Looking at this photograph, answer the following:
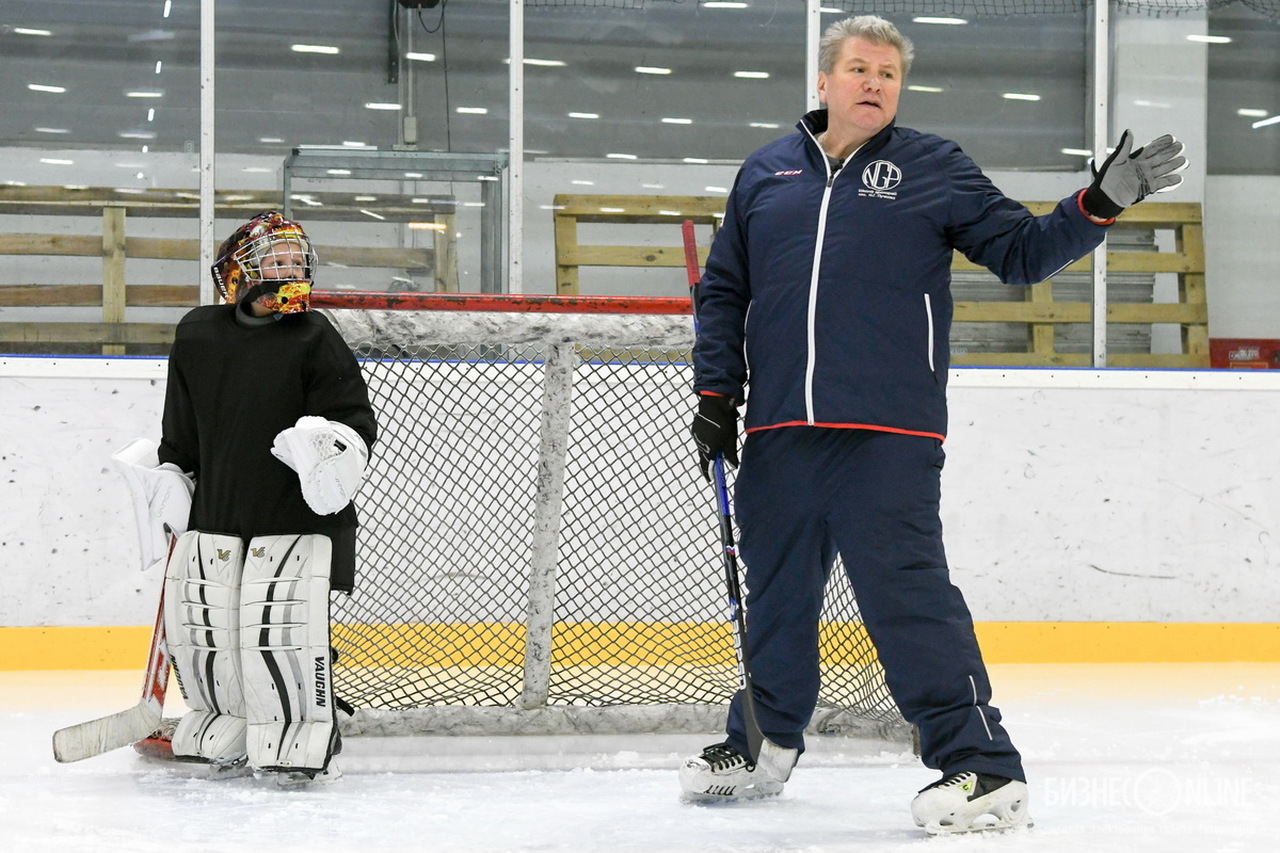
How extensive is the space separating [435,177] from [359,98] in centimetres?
43

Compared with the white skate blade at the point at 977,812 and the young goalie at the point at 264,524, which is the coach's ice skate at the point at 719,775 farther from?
the young goalie at the point at 264,524

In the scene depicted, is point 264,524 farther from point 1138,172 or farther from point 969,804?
point 1138,172

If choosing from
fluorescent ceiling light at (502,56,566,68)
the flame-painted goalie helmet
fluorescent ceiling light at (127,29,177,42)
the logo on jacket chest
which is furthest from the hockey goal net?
fluorescent ceiling light at (127,29,177,42)

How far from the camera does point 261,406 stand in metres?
2.43

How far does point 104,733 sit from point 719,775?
3.61 ft

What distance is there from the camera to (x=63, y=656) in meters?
3.94

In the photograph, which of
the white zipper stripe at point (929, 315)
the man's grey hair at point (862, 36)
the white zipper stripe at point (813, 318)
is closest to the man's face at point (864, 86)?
the man's grey hair at point (862, 36)

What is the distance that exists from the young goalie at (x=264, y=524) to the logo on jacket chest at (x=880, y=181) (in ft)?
3.09

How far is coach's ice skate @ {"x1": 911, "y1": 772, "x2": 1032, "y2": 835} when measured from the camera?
81.1 inches

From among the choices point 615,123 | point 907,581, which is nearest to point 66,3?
point 615,123

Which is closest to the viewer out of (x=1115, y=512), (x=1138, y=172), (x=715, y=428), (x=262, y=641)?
(x=1138, y=172)

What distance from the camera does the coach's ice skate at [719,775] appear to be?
2316 millimetres


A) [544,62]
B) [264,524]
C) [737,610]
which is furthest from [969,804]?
[544,62]

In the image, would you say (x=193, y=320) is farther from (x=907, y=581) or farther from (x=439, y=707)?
(x=907, y=581)
